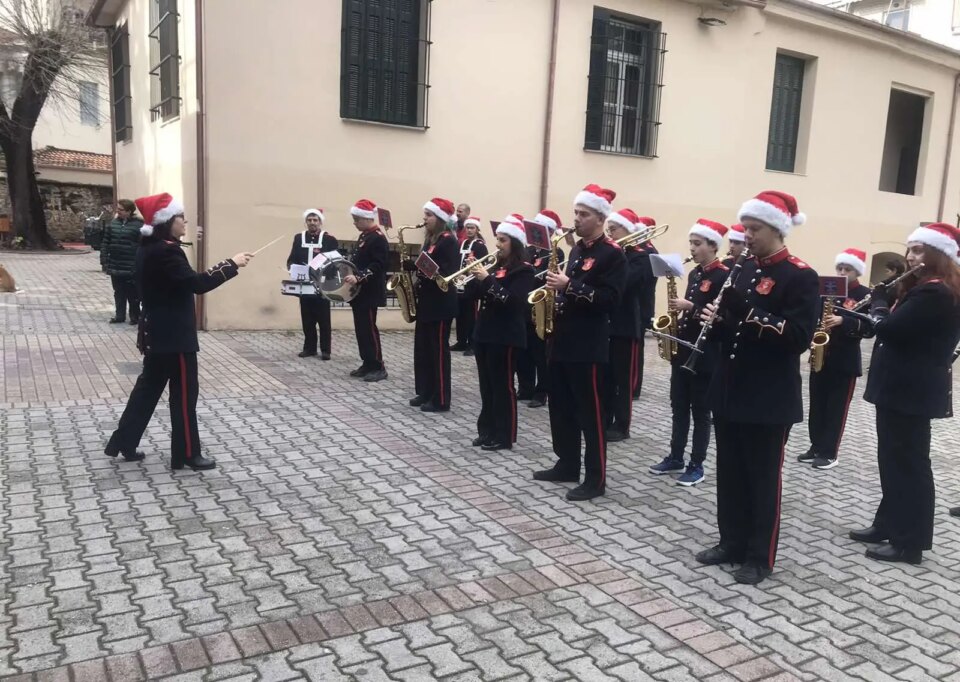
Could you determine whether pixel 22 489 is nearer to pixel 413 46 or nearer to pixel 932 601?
pixel 932 601

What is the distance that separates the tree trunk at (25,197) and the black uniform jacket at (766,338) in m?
24.0

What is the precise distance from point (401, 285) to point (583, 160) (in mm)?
6708

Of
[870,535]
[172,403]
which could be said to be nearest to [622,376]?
[870,535]

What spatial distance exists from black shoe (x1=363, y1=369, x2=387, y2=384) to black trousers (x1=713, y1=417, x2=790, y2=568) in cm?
504

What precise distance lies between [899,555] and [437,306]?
4.24 m

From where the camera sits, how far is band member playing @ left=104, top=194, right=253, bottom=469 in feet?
16.7

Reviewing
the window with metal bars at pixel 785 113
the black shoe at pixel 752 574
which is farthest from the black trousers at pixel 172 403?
the window with metal bars at pixel 785 113

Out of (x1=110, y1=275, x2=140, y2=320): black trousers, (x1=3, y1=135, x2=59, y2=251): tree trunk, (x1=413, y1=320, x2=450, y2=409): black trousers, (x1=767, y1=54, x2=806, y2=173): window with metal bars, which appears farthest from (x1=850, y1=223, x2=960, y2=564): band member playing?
(x1=3, y1=135, x2=59, y2=251): tree trunk

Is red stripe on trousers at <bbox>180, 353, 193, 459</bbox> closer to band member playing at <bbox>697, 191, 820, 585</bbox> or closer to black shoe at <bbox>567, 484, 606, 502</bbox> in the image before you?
black shoe at <bbox>567, 484, 606, 502</bbox>

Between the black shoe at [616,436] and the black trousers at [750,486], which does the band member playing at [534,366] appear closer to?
the black shoe at [616,436]

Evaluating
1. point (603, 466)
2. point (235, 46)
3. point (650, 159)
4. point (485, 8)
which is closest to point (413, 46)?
point (485, 8)

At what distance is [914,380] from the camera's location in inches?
168

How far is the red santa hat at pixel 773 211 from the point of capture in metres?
3.85

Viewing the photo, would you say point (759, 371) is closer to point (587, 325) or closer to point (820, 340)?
point (587, 325)
